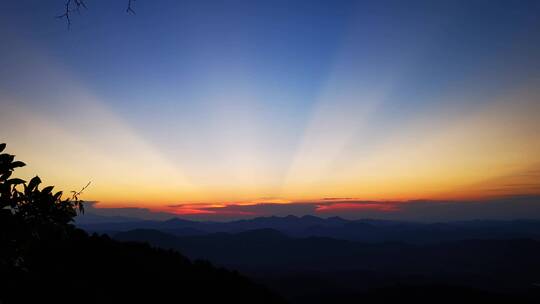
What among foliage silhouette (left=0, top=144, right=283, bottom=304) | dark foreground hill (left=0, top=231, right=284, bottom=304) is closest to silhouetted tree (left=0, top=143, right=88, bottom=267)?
foliage silhouette (left=0, top=144, right=283, bottom=304)

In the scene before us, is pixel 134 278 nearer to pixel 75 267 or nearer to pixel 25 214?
pixel 75 267

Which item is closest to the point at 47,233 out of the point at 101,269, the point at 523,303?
the point at 101,269

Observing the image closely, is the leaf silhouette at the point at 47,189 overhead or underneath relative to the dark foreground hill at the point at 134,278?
overhead

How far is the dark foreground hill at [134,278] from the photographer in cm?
3010

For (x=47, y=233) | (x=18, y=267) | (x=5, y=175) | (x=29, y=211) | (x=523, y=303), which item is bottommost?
(x=523, y=303)

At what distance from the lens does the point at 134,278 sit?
178 feet

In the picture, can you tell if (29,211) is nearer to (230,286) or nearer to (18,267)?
(18,267)

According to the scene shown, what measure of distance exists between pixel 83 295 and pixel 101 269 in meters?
27.0

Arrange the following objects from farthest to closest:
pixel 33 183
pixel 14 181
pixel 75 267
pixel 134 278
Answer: pixel 134 278, pixel 75 267, pixel 33 183, pixel 14 181

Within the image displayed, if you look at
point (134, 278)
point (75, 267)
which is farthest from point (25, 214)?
point (134, 278)

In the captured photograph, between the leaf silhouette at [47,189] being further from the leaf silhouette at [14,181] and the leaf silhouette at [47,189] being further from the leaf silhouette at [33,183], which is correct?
the leaf silhouette at [14,181]

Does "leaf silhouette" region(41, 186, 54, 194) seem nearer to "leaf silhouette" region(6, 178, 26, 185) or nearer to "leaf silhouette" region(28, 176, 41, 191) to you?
"leaf silhouette" region(28, 176, 41, 191)

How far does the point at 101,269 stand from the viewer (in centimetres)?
5056

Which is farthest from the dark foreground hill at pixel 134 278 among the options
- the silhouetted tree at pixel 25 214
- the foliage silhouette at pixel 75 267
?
the silhouetted tree at pixel 25 214
